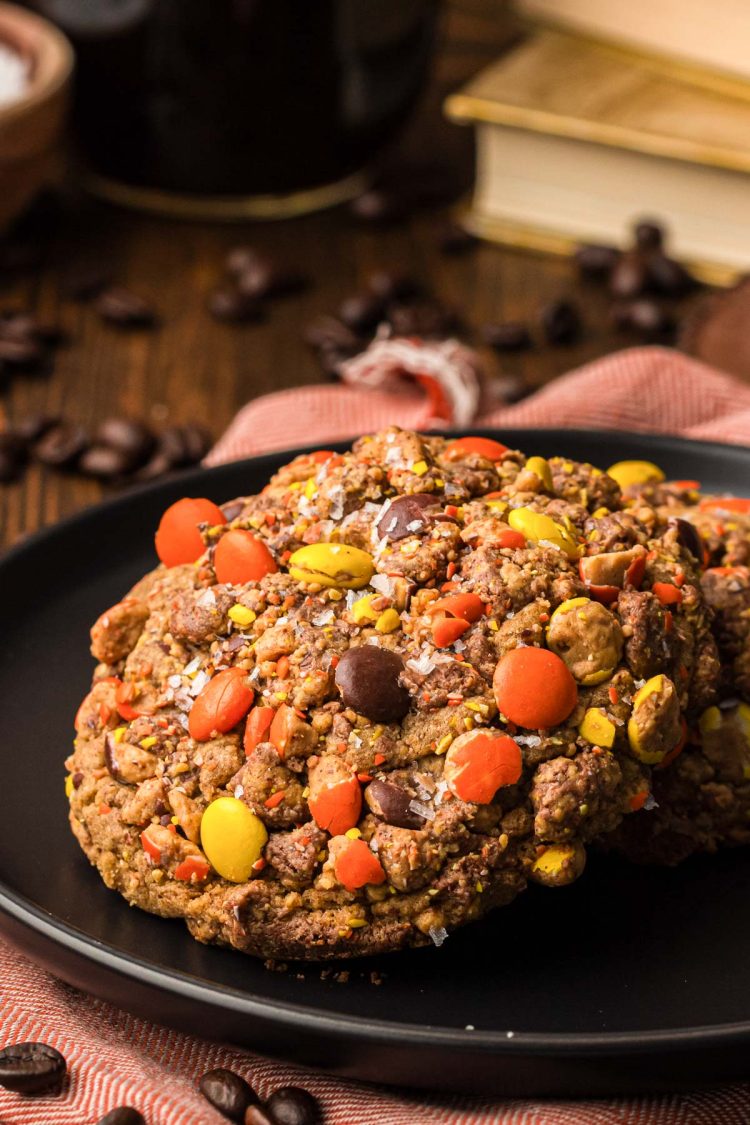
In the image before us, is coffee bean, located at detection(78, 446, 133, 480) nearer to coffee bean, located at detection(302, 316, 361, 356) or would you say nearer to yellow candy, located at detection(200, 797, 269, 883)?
coffee bean, located at detection(302, 316, 361, 356)

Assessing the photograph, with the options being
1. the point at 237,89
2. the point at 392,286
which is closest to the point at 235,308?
the point at 392,286

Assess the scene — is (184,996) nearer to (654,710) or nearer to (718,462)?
(654,710)

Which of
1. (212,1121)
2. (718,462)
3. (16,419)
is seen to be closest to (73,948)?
(212,1121)

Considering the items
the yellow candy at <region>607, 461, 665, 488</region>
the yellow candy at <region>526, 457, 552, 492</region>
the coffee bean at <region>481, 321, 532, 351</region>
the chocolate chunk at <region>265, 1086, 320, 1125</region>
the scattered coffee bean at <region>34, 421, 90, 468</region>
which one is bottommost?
the coffee bean at <region>481, 321, 532, 351</region>

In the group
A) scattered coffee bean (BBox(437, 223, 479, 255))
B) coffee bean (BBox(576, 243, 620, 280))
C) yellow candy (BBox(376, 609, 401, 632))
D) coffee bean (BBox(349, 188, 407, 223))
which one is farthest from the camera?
coffee bean (BBox(349, 188, 407, 223))

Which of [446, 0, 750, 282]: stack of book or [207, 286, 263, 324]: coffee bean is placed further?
[446, 0, 750, 282]: stack of book

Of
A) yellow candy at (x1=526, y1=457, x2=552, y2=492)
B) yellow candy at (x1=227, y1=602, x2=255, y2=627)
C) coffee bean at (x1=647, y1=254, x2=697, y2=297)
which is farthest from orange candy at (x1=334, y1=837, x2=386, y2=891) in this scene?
coffee bean at (x1=647, y1=254, x2=697, y2=297)
